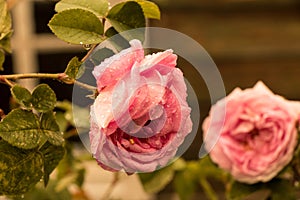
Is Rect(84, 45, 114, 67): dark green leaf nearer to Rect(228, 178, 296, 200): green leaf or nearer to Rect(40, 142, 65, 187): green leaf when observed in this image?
Rect(40, 142, 65, 187): green leaf

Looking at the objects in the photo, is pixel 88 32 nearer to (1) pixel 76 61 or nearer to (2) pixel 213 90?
(1) pixel 76 61

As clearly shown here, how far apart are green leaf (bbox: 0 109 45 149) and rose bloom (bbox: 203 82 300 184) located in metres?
0.26

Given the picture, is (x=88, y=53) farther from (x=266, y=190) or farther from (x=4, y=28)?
(x=266, y=190)

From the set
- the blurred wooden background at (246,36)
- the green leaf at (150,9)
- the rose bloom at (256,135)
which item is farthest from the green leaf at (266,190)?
the blurred wooden background at (246,36)

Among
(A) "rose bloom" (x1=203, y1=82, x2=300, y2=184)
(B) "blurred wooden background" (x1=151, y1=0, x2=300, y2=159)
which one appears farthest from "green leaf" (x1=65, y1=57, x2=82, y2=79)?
(B) "blurred wooden background" (x1=151, y1=0, x2=300, y2=159)

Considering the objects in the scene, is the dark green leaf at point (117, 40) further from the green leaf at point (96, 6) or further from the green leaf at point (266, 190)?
the green leaf at point (266, 190)

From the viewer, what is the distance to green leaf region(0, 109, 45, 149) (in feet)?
1.45

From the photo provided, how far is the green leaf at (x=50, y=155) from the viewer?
478 mm

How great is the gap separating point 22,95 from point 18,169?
0.05 metres

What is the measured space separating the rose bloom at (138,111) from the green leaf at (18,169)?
0.07 metres

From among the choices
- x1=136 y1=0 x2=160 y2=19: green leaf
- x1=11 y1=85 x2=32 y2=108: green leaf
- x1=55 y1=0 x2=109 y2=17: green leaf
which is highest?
x1=55 y1=0 x2=109 y2=17: green leaf

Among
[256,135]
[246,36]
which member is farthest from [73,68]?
[246,36]

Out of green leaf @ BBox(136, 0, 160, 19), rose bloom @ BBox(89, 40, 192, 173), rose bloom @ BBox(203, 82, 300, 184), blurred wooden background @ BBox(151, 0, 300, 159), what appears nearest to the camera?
rose bloom @ BBox(89, 40, 192, 173)

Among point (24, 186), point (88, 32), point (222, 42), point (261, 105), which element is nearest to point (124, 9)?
point (88, 32)
